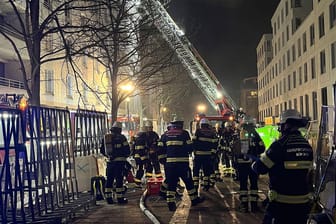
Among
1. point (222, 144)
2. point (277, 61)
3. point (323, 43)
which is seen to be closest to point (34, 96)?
point (222, 144)

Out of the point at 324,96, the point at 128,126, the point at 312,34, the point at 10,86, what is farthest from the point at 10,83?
the point at 312,34

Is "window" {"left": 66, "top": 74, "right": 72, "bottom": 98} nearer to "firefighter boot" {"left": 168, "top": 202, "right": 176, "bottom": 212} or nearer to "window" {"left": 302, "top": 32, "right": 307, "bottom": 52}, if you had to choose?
"firefighter boot" {"left": 168, "top": 202, "right": 176, "bottom": 212}

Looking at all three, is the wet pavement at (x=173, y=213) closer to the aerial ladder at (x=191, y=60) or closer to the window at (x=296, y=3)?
the aerial ladder at (x=191, y=60)

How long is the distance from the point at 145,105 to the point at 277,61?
19.7 metres

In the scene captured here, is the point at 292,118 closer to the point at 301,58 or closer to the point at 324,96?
the point at 324,96

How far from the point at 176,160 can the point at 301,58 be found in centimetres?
3793

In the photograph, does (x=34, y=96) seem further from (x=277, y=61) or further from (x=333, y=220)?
(x=277, y=61)

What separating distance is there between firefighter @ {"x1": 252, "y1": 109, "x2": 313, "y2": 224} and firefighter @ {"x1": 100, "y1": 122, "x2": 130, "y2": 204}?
617 cm

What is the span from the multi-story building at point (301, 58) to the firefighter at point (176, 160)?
2444cm

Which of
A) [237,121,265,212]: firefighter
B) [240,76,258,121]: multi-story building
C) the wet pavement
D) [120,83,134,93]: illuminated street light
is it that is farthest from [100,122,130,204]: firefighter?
[240,76,258,121]: multi-story building

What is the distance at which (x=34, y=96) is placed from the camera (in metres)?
11.4

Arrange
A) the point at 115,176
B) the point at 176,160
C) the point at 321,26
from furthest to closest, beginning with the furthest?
1. the point at 321,26
2. the point at 115,176
3. the point at 176,160

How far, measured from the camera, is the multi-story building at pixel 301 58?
113 feet

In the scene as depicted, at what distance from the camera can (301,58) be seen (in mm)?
44688
